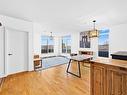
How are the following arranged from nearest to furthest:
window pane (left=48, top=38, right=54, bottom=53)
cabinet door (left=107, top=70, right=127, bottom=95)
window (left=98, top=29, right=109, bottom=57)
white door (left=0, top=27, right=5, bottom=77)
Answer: cabinet door (left=107, top=70, right=127, bottom=95) < white door (left=0, top=27, right=5, bottom=77) < window (left=98, top=29, right=109, bottom=57) < window pane (left=48, top=38, right=54, bottom=53)

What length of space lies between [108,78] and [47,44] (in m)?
9.40

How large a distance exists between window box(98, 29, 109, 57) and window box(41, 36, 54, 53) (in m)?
5.67

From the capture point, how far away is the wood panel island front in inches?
62.3

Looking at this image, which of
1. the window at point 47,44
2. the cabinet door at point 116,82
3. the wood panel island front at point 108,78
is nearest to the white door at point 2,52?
the wood panel island front at point 108,78

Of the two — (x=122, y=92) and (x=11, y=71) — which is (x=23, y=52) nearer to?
(x=11, y=71)

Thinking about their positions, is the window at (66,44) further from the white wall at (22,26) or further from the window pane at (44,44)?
the white wall at (22,26)

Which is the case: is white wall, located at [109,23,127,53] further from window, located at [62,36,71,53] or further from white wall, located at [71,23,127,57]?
window, located at [62,36,71,53]

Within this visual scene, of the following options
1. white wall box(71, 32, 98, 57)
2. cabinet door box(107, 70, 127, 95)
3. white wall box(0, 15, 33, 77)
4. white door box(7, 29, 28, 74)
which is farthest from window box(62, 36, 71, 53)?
cabinet door box(107, 70, 127, 95)

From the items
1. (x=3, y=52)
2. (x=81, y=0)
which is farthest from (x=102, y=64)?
(x=3, y=52)

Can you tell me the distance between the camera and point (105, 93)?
1.86 m

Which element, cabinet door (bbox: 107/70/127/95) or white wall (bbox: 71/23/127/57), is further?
white wall (bbox: 71/23/127/57)

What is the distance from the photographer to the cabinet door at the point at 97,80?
188cm

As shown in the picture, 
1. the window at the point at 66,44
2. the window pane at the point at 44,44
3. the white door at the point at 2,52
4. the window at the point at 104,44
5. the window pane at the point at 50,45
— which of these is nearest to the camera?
the white door at the point at 2,52

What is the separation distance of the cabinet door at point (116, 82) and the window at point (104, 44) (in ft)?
17.6
